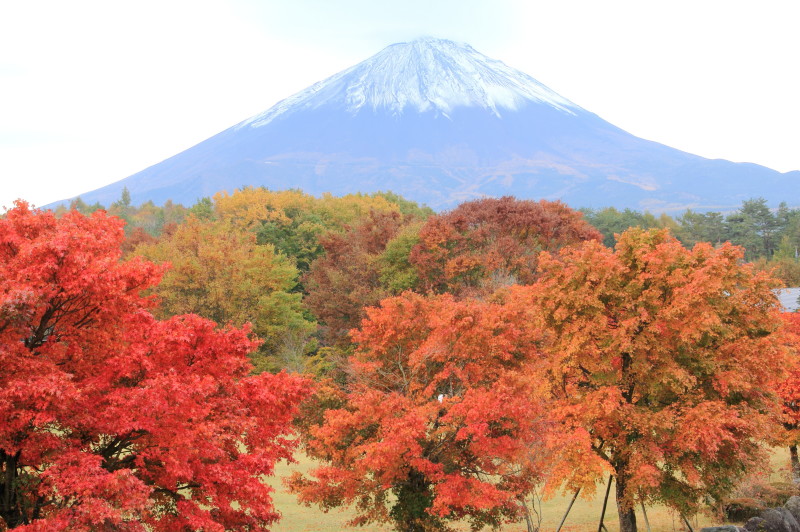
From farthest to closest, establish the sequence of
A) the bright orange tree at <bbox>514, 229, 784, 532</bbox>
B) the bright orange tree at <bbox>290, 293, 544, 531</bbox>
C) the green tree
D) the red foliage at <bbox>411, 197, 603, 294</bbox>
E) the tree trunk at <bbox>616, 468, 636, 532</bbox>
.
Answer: the red foliage at <bbox>411, 197, 603, 294</bbox> < the green tree < the tree trunk at <bbox>616, 468, 636, 532</bbox> < the bright orange tree at <bbox>514, 229, 784, 532</bbox> < the bright orange tree at <bbox>290, 293, 544, 531</bbox>

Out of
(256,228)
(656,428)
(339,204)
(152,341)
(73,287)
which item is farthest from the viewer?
(339,204)

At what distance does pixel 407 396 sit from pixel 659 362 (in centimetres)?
762

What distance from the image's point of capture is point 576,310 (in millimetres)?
20672

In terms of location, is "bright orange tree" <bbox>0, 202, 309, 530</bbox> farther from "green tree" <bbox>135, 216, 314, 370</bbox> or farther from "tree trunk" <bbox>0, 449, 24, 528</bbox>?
"green tree" <bbox>135, 216, 314, 370</bbox>

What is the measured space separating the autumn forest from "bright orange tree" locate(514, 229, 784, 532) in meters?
0.08

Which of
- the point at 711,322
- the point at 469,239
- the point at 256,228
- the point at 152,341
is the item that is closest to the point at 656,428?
the point at 711,322

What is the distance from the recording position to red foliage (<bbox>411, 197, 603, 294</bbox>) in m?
45.1

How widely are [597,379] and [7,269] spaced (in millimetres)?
16496

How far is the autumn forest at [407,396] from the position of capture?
1075 centimetres

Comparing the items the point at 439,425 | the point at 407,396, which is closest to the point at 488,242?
the point at 407,396

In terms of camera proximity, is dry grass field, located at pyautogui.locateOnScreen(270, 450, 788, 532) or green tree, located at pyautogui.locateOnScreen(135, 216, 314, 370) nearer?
dry grass field, located at pyautogui.locateOnScreen(270, 450, 788, 532)

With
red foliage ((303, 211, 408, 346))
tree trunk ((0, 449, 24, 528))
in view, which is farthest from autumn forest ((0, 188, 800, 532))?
red foliage ((303, 211, 408, 346))

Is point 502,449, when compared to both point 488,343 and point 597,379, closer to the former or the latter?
point 488,343

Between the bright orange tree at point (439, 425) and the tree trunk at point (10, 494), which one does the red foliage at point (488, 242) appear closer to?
the bright orange tree at point (439, 425)
